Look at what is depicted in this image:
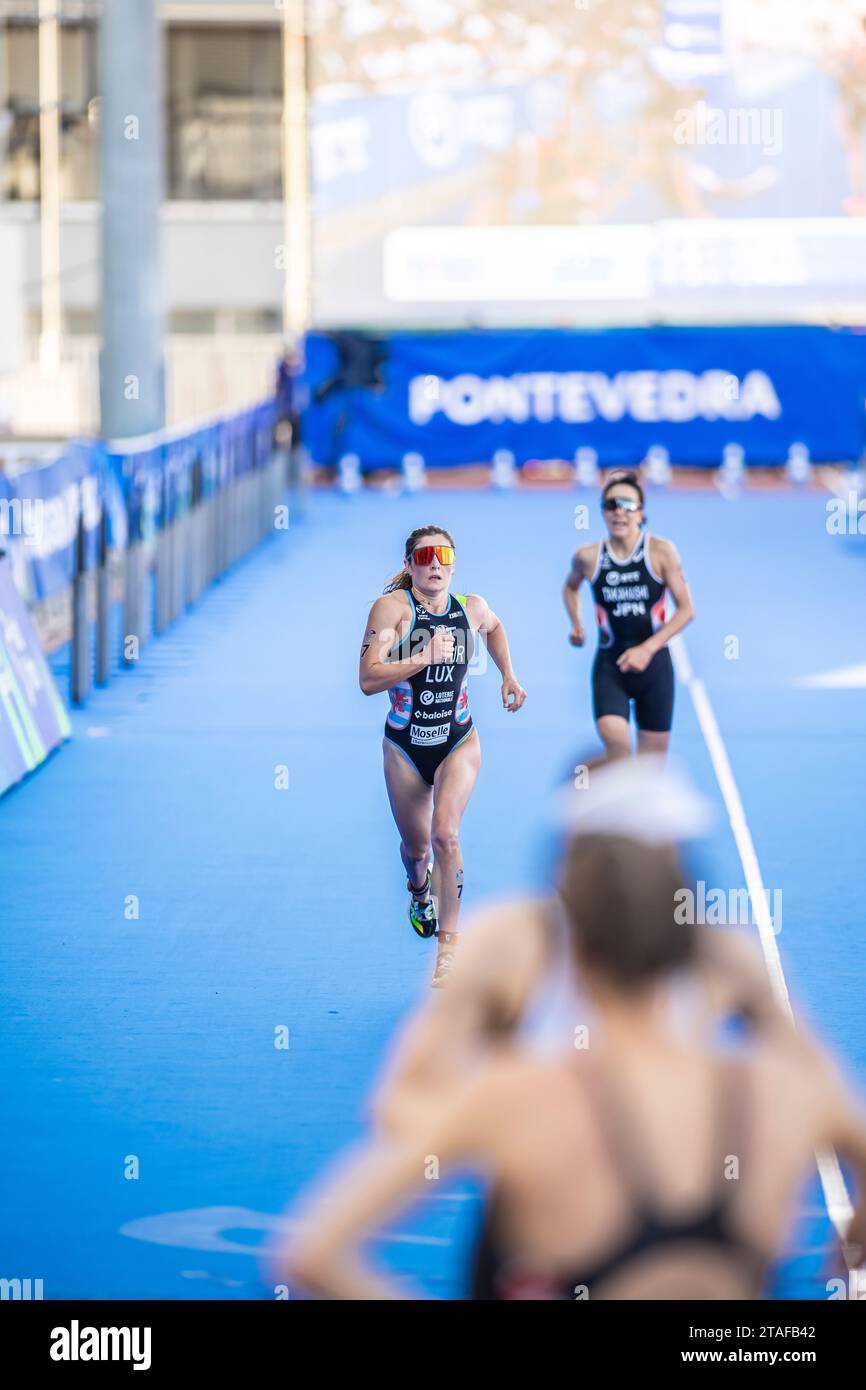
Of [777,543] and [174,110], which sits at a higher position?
[174,110]

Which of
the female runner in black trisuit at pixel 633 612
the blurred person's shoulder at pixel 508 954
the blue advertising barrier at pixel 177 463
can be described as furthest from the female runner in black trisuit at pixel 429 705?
the blue advertising barrier at pixel 177 463

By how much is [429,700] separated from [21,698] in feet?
17.4

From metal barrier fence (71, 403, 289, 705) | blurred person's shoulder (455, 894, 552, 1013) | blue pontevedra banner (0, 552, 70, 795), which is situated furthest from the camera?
metal barrier fence (71, 403, 289, 705)

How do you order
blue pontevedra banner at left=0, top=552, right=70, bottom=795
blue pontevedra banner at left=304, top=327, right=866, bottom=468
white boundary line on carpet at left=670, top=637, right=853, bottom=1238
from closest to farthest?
white boundary line on carpet at left=670, top=637, right=853, bottom=1238 < blue pontevedra banner at left=0, top=552, right=70, bottom=795 < blue pontevedra banner at left=304, top=327, right=866, bottom=468

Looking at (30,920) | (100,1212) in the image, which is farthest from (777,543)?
(100,1212)

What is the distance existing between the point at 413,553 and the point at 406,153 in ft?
83.9

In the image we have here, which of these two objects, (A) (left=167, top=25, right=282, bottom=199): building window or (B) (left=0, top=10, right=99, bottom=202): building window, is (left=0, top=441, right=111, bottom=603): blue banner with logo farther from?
(A) (left=167, top=25, right=282, bottom=199): building window

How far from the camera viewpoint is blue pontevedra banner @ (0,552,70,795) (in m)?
13.2

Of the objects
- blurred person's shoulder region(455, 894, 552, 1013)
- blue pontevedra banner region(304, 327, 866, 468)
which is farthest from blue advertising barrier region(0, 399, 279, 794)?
blurred person's shoulder region(455, 894, 552, 1013)

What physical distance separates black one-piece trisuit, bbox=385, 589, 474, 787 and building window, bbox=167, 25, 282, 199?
124 feet

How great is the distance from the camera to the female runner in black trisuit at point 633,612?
430 inches

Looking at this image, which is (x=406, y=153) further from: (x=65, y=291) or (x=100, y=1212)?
(x=100, y=1212)

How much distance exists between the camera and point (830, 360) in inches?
1304

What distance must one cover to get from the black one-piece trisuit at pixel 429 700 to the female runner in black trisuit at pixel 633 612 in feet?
6.62
